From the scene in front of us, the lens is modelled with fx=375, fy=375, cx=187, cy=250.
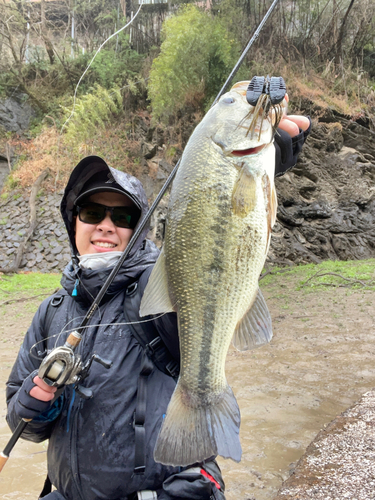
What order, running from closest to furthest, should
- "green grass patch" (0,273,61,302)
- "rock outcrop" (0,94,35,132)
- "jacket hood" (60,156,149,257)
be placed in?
"jacket hood" (60,156,149,257) → "green grass patch" (0,273,61,302) → "rock outcrop" (0,94,35,132)

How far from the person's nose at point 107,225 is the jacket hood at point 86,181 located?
14 cm

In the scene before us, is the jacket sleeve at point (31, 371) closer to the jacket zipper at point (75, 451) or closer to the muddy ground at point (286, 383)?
the jacket zipper at point (75, 451)

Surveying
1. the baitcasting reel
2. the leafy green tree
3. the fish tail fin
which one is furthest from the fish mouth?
the leafy green tree

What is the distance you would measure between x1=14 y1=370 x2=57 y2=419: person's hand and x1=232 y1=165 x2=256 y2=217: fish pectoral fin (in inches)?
39.2

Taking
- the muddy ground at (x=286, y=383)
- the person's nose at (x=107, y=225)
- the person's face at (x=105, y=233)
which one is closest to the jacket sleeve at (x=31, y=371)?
the person's face at (x=105, y=233)

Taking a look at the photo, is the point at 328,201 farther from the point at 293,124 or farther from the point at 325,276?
the point at 293,124

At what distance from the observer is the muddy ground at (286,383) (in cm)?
354

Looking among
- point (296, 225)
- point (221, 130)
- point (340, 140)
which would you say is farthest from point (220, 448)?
point (340, 140)

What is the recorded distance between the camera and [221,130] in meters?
1.39

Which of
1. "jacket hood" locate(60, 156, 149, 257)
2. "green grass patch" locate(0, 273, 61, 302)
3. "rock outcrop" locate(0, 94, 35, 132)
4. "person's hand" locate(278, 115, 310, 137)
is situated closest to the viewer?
"person's hand" locate(278, 115, 310, 137)

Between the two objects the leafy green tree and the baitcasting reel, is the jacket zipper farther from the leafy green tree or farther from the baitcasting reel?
the leafy green tree

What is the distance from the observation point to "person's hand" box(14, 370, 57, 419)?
4.78ft

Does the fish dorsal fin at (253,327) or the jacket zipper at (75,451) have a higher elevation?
the fish dorsal fin at (253,327)

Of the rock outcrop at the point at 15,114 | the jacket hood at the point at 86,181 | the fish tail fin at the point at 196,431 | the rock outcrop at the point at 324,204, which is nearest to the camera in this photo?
the fish tail fin at the point at 196,431
